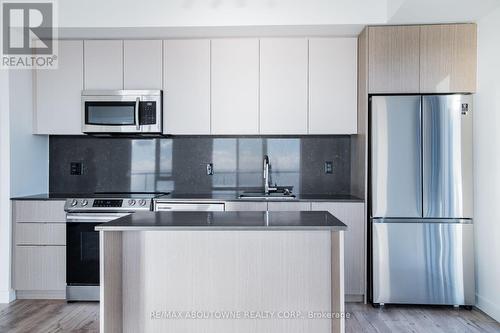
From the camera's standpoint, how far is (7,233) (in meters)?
3.59

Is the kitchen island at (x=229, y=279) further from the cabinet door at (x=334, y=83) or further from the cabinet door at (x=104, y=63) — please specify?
the cabinet door at (x=104, y=63)

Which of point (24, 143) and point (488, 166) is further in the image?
point (24, 143)

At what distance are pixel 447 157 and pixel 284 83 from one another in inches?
62.6

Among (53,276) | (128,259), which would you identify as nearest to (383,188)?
(128,259)

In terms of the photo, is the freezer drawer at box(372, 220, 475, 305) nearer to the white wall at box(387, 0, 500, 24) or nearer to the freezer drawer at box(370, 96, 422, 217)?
the freezer drawer at box(370, 96, 422, 217)

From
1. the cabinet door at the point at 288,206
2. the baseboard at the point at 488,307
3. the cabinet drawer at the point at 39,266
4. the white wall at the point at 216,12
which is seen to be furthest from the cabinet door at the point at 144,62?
the baseboard at the point at 488,307

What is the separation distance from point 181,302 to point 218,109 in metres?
2.04

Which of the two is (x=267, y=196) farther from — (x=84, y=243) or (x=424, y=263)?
(x=84, y=243)

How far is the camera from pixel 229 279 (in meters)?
2.34

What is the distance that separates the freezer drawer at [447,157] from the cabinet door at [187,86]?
200cm

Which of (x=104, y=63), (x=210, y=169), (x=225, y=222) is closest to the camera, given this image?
(x=225, y=222)

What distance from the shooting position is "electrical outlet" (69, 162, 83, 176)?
4266mm

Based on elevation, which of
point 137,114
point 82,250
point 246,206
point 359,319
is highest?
point 137,114

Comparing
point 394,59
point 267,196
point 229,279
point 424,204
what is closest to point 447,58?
point 394,59
